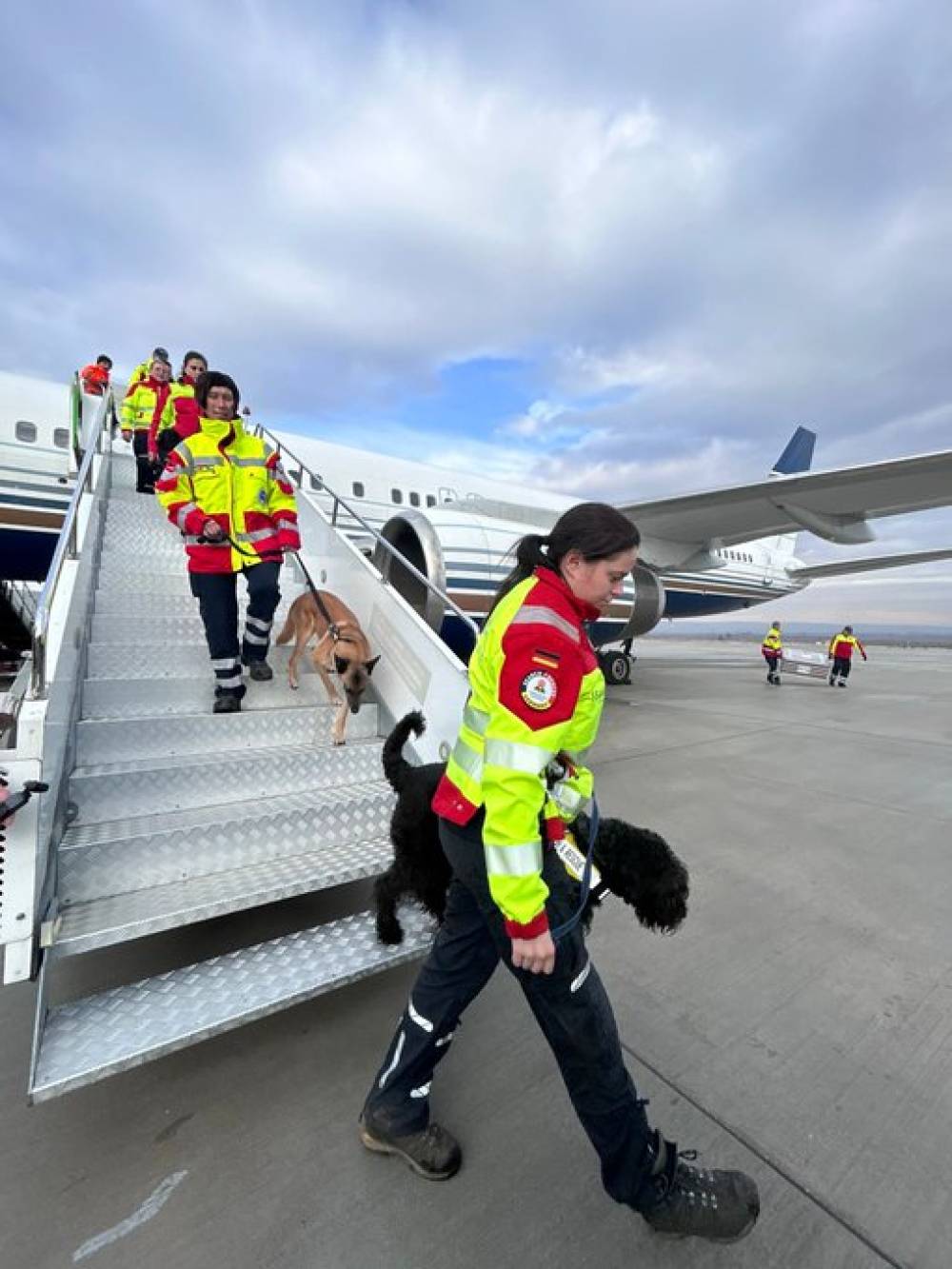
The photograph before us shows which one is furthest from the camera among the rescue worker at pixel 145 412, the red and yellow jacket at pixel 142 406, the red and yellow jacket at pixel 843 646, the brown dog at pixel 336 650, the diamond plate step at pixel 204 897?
the red and yellow jacket at pixel 843 646

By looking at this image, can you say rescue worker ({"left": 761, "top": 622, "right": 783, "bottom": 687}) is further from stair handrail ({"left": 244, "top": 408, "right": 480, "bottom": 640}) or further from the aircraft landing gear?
stair handrail ({"left": 244, "top": 408, "right": 480, "bottom": 640})

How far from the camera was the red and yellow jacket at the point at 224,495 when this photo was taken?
11.1ft

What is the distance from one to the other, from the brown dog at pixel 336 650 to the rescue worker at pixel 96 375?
6.14 m

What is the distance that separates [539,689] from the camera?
131 cm

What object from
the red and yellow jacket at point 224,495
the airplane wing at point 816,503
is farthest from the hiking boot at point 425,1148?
the airplane wing at point 816,503

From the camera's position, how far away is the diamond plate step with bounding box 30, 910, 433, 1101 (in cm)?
165

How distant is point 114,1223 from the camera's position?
4.86 ft

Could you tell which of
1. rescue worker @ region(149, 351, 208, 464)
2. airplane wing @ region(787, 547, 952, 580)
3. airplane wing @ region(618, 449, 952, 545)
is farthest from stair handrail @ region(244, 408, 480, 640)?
airplane wing @ region(787, 547, 952, 580)

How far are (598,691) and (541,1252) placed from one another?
54.5 inches

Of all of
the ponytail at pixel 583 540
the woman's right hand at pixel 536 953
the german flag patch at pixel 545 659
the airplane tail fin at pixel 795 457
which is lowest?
the woman's right hand at pixel 536 953

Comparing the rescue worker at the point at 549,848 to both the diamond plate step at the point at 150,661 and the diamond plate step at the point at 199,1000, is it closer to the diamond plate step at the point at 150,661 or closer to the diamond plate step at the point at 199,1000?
the diamond plate step at the point at 199,1000

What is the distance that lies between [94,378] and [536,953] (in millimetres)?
9344

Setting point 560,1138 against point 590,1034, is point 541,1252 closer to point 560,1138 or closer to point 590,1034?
point 560,1138

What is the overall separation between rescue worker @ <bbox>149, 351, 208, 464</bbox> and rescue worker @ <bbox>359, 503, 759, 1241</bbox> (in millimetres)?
5054
